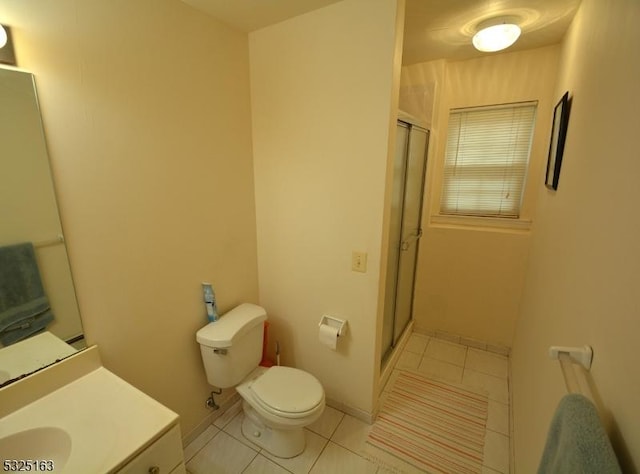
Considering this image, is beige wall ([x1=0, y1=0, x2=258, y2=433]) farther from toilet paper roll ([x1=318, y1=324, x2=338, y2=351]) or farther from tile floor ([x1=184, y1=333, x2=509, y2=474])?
toilet paper roll ([x1=318, y1=324, x2=338, y2=351])

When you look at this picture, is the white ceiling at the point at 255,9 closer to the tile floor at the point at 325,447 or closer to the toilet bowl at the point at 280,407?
the toilet bowl at the point at 280,407

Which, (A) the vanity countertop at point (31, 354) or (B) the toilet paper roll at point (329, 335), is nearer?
(A) the vanity countertop at point (31, 354)

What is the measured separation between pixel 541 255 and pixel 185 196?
6.66ft

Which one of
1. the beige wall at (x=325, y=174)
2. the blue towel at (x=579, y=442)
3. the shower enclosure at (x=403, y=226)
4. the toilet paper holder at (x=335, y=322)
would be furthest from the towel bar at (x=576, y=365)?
the shower enclosure at (x=403, y=226)

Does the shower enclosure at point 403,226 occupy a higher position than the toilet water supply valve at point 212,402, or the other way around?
the shower enclosure at point 403,226

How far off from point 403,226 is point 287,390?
4.62 ft

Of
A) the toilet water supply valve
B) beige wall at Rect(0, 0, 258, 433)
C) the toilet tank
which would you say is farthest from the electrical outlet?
the toilet water supply valve

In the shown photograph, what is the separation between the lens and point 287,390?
1602mm

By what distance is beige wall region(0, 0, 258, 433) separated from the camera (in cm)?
110

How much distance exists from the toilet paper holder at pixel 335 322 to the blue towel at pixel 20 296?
134cm

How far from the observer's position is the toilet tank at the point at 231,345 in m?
1.58

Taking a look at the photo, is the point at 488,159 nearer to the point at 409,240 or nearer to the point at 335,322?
the point at 409,240

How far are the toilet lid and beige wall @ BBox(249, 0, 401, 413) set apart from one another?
1.03ft

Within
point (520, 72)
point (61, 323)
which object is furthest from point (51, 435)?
point (520, 72)
